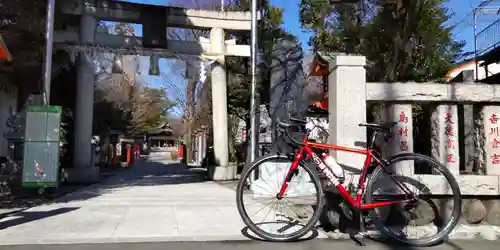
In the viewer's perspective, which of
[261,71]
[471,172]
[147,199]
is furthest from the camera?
[261,71]

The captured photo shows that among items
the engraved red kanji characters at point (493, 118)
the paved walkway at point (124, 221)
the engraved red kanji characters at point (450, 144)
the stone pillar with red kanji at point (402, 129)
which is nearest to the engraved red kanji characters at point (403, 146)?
the stone pillar with red kanji at point (402, 129)

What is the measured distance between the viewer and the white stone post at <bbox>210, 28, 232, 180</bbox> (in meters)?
16.8

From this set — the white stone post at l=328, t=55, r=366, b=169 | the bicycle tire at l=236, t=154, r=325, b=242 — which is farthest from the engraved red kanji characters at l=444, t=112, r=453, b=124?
the bicycle tire at l=236, t=154, r=325, b=242

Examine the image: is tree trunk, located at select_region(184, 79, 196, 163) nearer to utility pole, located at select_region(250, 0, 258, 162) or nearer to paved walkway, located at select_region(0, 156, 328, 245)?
utility pole, located at select_region(250, 0, 258, 162)

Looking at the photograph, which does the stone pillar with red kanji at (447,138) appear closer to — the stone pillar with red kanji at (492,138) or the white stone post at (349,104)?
the stone pillar with red kanji at (492,138)

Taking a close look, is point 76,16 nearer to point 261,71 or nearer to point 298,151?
point 261,71

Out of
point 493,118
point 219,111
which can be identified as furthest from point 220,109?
point 493,118

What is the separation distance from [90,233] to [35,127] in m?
3.16

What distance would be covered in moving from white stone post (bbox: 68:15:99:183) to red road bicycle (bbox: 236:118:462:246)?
36.8 ft

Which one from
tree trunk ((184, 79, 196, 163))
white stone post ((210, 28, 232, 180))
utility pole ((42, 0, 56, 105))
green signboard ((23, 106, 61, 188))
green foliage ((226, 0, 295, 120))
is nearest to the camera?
green signboard ((23, 106, 61, 188))

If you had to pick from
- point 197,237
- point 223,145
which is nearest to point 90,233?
point 197,237

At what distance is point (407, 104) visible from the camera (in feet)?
19.6

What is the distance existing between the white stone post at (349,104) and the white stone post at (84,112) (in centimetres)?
1153

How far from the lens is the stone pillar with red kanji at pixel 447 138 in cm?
591
